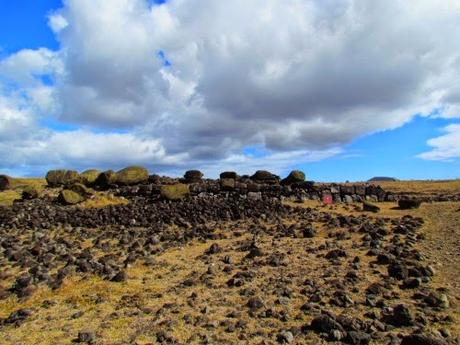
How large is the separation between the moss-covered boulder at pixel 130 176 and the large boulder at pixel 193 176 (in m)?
3.34

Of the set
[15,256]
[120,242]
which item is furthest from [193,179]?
[15,256]

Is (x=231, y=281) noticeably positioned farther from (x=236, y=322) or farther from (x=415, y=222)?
(x=415, y=222)

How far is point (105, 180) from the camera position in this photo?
36.8 meters

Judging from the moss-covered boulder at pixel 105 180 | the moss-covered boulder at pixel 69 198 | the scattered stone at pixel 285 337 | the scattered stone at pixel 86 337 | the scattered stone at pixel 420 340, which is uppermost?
the moss-covered boulder at pixel 105 180

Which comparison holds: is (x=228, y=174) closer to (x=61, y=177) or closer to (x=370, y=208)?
(x=370, y=208)

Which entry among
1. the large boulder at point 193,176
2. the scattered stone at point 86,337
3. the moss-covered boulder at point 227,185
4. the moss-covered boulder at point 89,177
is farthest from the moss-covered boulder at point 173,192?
the scattered stone at point 86,337

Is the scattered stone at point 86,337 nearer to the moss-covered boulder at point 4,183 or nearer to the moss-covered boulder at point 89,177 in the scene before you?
the moss-covered boulder at point 89,177

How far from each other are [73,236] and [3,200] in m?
18.1

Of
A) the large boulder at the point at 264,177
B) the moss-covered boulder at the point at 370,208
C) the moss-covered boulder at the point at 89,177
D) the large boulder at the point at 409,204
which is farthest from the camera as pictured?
the moss-covered boulder at the point at 89,177

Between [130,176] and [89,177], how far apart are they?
4.08 meters

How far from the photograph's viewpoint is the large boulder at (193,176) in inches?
1442

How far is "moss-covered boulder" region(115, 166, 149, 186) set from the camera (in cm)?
3672

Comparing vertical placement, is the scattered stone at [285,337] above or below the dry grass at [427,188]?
below

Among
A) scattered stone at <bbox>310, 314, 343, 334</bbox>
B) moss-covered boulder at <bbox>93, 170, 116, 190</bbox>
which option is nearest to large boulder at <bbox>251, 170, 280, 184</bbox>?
moss-covered boulder at <bbox>93, 170, 116, 190</bbox>
